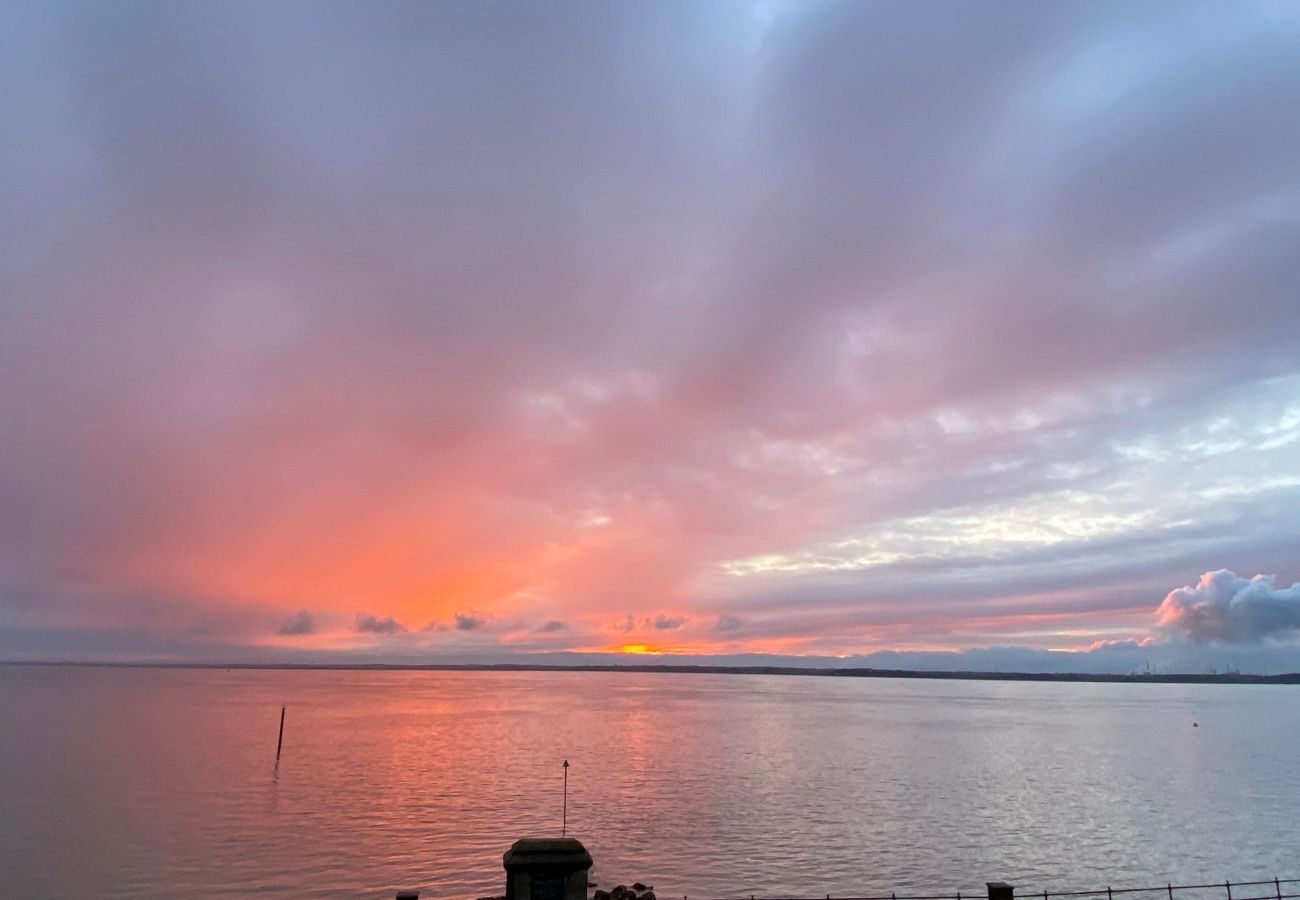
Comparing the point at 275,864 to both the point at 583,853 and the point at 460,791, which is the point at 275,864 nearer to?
the point at 460,791

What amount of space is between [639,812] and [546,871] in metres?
50.5

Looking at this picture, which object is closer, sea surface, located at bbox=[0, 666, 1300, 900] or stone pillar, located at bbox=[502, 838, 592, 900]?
stone pillar, located at bbox=[502, 838, 592, 900]

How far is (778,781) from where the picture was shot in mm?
84375

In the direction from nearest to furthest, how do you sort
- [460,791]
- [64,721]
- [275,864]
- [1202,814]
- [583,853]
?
[583,853] < [275,864] < [1202,814] < [460,791] < [64,721]

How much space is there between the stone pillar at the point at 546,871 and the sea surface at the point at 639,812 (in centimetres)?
2578

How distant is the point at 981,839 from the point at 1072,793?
88.4 feet

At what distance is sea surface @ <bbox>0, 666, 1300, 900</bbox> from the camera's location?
47.8m

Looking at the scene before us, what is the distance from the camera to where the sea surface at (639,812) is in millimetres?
47750

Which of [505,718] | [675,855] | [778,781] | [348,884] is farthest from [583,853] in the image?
[505,718]

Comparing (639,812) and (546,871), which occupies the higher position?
(546,871)

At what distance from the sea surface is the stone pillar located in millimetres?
25783

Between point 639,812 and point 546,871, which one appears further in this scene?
point 639,812

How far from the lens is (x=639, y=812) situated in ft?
223

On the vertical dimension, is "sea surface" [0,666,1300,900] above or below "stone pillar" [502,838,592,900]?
below
